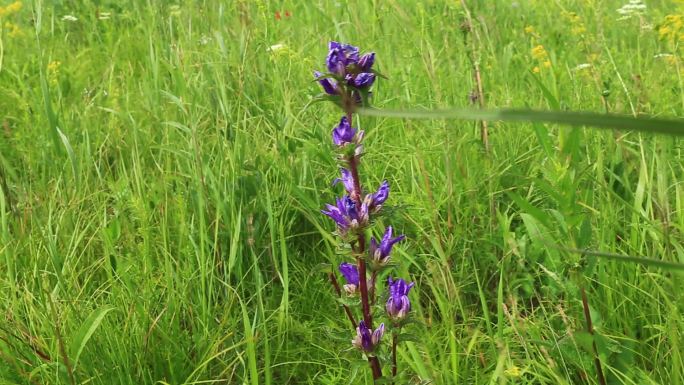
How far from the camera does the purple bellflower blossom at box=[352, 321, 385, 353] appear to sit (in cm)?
127

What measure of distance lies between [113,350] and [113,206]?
0.64m

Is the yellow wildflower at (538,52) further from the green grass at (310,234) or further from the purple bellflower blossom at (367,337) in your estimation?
the purple bellflower blossom at (367,337)

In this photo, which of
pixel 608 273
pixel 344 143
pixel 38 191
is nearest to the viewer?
pixel 344 143

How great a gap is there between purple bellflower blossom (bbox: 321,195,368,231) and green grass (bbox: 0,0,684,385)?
0.15 metres

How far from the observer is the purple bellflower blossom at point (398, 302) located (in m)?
1.25

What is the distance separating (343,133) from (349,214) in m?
0.13

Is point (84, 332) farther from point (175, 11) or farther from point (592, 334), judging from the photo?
point (175, 11)

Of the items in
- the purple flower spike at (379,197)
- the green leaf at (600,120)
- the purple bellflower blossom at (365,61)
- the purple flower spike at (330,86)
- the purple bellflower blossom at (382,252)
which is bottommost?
the purple bellflower blossom at (382,252)

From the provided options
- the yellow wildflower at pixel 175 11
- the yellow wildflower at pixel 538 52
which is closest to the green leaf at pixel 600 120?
the yellow wildflower at pixel 538 52

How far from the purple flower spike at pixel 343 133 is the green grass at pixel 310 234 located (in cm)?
26

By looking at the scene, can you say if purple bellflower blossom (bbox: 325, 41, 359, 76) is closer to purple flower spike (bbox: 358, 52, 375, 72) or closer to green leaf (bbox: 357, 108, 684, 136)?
purple flower spike (bbox: 358, 52, 375, 72)

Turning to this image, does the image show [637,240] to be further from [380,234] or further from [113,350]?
[113,350]

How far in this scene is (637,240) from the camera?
1.72 meters

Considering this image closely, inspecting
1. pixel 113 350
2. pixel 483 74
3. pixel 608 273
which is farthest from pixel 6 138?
pixel 608 273
